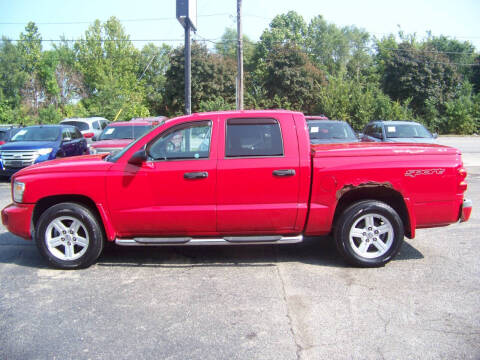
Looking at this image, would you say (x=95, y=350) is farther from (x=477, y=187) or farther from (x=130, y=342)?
(x=477, y=187)

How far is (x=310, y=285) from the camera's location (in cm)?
470

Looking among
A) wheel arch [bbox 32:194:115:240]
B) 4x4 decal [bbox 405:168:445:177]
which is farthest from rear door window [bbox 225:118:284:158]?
wheel arch [bbox 32:194:115:240]

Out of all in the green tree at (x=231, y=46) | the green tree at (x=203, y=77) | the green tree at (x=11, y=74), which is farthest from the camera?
the green tree at (x=231, y=46)

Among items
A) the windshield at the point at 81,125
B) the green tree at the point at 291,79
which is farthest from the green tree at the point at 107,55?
the windshield at the point at 81,125

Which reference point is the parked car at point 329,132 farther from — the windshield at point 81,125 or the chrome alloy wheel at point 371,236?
the windshield at point 81,125

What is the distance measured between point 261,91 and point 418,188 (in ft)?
117

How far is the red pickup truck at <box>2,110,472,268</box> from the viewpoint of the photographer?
505cm

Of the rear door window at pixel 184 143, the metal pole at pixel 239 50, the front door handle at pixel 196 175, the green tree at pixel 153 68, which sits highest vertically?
the green tree at pixel 153 68

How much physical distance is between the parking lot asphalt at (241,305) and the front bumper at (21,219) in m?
0.47

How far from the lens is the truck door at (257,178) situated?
5023 mm

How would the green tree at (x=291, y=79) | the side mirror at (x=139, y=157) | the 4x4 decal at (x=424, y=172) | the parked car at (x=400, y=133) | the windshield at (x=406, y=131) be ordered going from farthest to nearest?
the green tree at (x=291, y=79) < the windshield at (x=406, y=131) < the parked car at (x=400, y=133) < the 4x4 decal at (x=424, y=172) < the side mirror at (x=139, y=157)

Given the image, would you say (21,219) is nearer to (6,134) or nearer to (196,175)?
(196,175)

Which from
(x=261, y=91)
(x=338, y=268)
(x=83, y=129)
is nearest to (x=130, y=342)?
(x=338, y=268)

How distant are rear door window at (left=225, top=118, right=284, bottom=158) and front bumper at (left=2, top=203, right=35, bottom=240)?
8.11 feet
